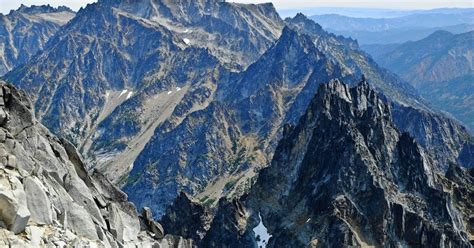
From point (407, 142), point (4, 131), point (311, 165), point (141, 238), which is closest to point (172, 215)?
point (311, 165)

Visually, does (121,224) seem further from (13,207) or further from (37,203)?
(13,207)

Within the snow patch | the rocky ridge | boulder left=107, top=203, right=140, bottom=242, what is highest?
boulder left=107, top=203, right=140, bottom=242

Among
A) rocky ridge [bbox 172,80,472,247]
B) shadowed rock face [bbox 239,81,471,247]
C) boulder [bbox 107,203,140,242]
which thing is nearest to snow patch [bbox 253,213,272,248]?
rocky ridge [bbox 172,80,472,247]

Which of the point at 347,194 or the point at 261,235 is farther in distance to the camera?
the point at 261,235

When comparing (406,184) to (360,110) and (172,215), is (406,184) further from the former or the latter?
(172,215)

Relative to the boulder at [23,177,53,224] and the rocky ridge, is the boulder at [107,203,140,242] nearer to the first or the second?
the boulder at [23,177,53,224]

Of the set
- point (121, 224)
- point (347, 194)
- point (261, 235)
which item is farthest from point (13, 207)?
point (261, 235)

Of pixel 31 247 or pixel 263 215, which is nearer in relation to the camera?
pixel 31 247
